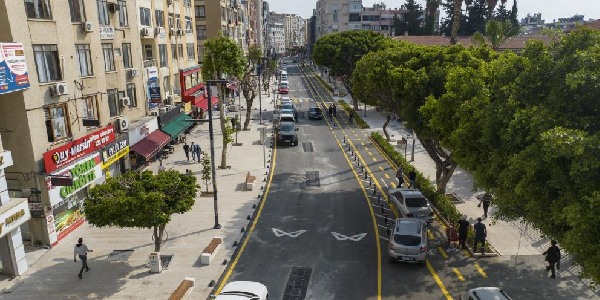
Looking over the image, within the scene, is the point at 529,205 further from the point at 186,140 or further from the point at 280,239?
the point at 186,140

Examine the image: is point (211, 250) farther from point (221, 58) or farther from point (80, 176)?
point (221, 58)

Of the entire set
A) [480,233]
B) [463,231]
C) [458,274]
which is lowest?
[458,274]

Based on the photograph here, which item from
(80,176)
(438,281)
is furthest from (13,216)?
(438,281)

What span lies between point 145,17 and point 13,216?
24.1 meters

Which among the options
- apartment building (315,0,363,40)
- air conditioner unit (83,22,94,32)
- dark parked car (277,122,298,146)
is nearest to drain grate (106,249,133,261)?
air conditioner unit (83,22,94,32)

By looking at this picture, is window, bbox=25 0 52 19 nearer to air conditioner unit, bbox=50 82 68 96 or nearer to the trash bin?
air conditioner unit, bbox=50 82 68 96

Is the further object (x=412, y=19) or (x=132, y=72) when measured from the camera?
(x=412, y=19)

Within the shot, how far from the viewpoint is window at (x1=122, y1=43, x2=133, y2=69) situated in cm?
3353

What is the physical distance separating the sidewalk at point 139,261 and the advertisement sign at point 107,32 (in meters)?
12.2

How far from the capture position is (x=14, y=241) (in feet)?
65.8

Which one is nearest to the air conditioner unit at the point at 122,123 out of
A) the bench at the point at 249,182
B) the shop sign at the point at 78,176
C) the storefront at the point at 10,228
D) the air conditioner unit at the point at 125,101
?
the air conditioner unit at the point at 125,101

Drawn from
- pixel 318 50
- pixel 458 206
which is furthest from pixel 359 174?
pixel 318 50

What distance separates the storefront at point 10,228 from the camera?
62.9 ft

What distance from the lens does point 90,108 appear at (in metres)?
27.2
